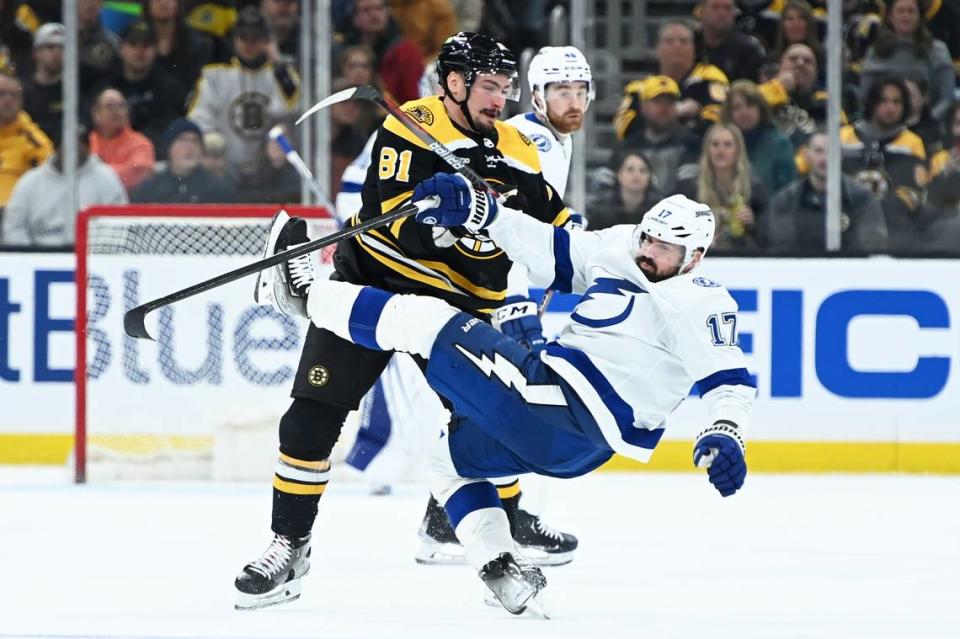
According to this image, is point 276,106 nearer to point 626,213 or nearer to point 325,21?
point 325,21

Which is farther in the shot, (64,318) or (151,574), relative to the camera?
(64,318)

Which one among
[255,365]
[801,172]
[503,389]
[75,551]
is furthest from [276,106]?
[503,389]

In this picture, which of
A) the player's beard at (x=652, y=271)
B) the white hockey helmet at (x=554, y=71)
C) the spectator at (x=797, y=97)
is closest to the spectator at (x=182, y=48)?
the spectator at (x=797, y=97)

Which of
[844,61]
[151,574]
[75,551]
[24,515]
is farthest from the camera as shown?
[844,61]

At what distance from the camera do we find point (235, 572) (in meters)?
4.03

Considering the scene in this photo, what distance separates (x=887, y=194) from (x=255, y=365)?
234cm

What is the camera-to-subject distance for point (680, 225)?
3.33m

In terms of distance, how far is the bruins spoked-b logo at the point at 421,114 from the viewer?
12.6 feet

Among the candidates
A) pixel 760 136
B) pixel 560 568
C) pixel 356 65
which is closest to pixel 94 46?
pixel 356 65

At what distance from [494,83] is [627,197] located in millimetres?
2524

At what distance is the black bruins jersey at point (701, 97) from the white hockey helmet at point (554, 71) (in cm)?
181

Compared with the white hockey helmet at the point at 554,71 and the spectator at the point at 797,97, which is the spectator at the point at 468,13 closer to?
the spectator at the point at 797,97

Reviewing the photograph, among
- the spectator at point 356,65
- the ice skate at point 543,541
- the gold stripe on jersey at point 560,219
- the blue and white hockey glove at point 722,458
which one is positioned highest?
the spectator at point 356,65

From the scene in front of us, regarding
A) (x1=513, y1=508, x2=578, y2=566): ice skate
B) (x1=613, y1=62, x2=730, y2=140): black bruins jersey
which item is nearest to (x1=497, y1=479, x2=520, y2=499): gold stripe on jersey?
(x1=513, y1=508, x2=578, y2=566): ice skate
